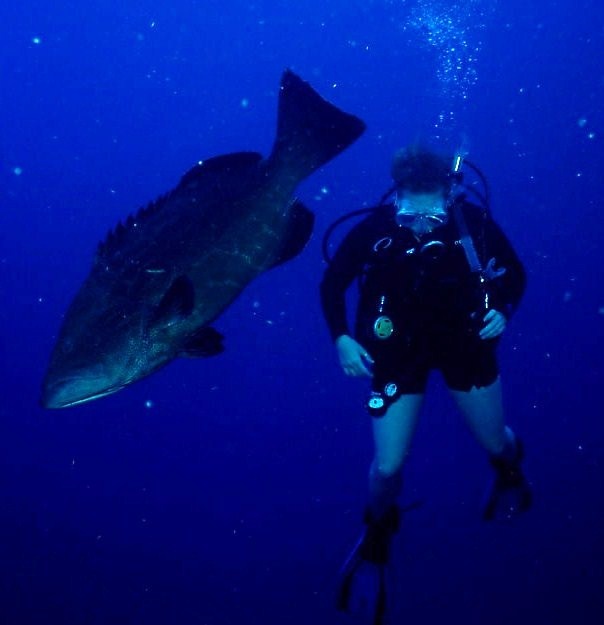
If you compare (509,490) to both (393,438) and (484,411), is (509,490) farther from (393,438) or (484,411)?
(393,438)

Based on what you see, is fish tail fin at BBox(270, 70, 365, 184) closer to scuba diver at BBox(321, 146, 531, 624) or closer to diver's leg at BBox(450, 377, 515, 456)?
scuba diver at BBox(321, 146, 531, 624)

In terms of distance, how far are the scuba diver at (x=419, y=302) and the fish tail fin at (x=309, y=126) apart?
80 cm

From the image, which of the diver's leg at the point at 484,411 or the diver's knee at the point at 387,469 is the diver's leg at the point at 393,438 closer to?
the diver's knee at the point at 387,469

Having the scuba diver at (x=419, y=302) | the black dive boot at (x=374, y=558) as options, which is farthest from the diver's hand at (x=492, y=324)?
the black dive boot at (x=374, y=558)

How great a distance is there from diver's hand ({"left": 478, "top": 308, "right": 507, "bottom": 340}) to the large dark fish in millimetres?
1429

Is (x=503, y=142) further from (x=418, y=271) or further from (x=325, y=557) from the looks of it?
(x=418, y=271)

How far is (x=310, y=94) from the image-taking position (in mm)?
3051

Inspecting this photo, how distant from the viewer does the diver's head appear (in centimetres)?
363

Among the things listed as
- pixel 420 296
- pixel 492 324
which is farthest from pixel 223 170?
pixel 492 324

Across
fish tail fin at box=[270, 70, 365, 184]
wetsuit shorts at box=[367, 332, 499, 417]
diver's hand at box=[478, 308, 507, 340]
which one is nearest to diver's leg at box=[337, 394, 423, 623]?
wetsuit shorts at box=[367, 332, 499, 417]

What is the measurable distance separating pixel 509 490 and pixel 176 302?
144 inches

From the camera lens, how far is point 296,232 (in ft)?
9.60

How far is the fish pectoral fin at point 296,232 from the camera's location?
2887 millimetres

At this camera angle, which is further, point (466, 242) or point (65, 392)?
point (466, 242)
